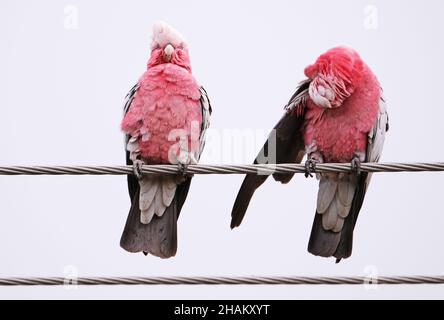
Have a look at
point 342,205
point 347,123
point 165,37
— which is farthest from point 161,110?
point 342,205

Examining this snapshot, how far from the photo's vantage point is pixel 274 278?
4996 mm

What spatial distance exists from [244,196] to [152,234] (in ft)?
3.16

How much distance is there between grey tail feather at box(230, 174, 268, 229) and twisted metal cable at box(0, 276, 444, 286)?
61.5 inches

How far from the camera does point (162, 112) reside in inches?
281

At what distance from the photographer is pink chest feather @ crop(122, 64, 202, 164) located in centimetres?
712

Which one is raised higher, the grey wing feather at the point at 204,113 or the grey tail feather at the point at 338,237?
the grey wing feather at the point at 204,113

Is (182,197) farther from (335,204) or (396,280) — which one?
(396,280)

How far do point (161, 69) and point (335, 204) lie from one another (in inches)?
80.5

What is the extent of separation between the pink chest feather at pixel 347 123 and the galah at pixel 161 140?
3.45ft

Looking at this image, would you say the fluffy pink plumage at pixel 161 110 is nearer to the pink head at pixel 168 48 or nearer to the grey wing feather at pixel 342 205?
the pink head at pixel 168 48

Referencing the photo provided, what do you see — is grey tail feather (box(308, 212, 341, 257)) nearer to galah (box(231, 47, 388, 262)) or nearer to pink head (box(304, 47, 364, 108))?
galah (box(231, 47, 388, 262))

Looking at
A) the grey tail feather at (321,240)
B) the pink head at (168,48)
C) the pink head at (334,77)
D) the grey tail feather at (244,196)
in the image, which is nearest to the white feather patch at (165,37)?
the pink head at (168,48)

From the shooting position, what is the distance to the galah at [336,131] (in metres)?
6.91

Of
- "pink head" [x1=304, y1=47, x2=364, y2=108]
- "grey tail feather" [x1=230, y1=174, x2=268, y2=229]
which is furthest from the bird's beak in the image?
"grey tail feather" [x1=230, y1=174, x2=268, y2=229]
